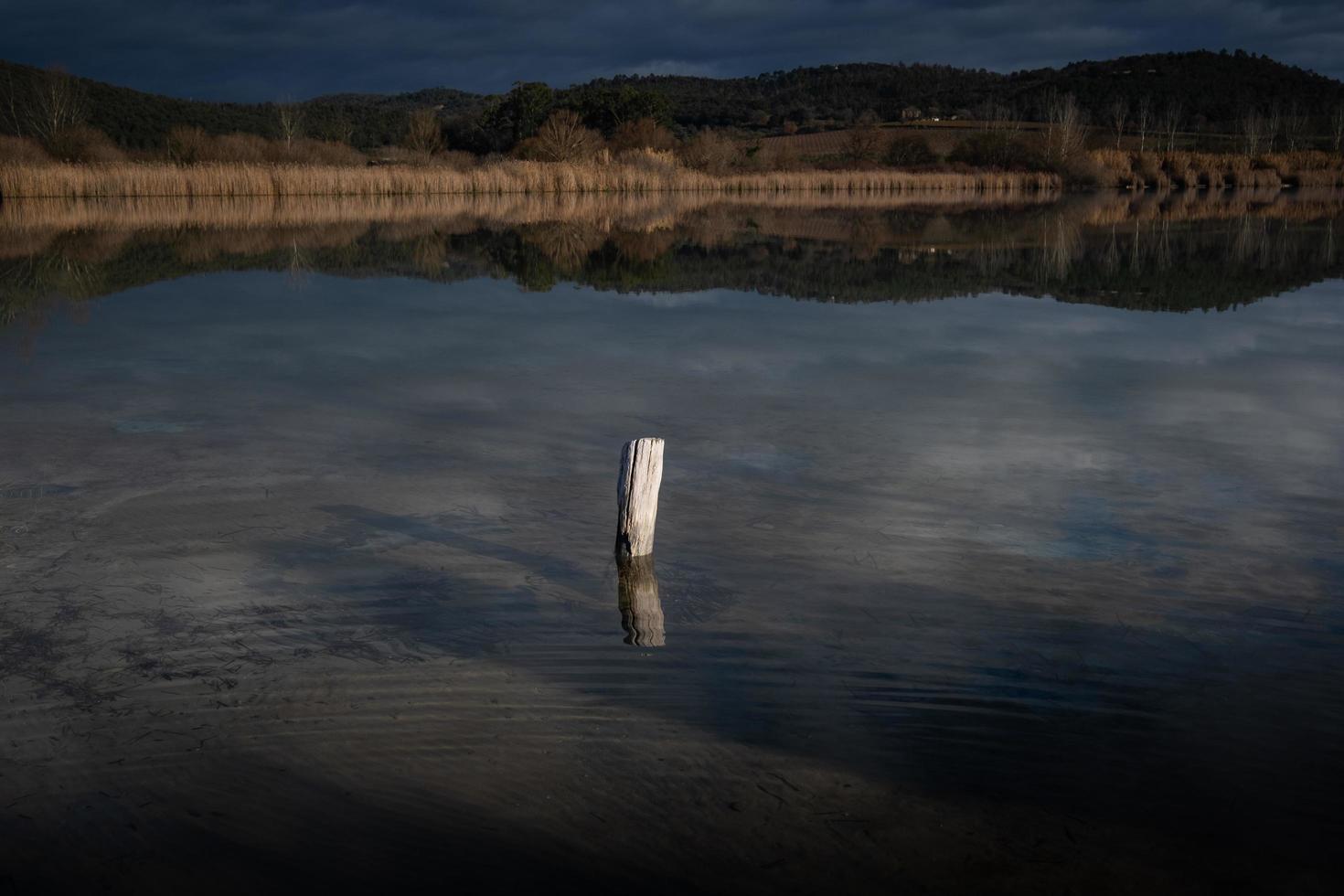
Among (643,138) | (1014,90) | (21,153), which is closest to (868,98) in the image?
(1014,90)

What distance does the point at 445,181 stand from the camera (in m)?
36.0

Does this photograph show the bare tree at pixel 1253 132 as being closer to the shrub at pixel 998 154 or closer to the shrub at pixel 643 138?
the shrub at pixel 998 154

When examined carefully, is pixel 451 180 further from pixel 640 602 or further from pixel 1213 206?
pixel 640 602

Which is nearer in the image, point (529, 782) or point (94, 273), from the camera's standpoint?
point (529, 782)

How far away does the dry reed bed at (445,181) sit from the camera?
31562 millimetres

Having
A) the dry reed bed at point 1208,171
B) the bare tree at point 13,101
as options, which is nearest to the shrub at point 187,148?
the bare tree at point 13,101

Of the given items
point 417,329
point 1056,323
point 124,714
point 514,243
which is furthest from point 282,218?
point 124,714

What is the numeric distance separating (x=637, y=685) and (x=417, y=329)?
329 inches

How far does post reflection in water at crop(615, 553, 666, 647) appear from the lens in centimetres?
404

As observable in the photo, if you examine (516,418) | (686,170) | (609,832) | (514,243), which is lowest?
(609,832)

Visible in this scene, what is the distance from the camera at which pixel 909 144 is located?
2147 inches

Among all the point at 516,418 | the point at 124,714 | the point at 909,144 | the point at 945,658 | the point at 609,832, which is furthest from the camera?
the point at 909,144

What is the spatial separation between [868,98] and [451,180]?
7169cm

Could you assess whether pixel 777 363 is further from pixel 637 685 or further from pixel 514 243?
pixel 514 243
